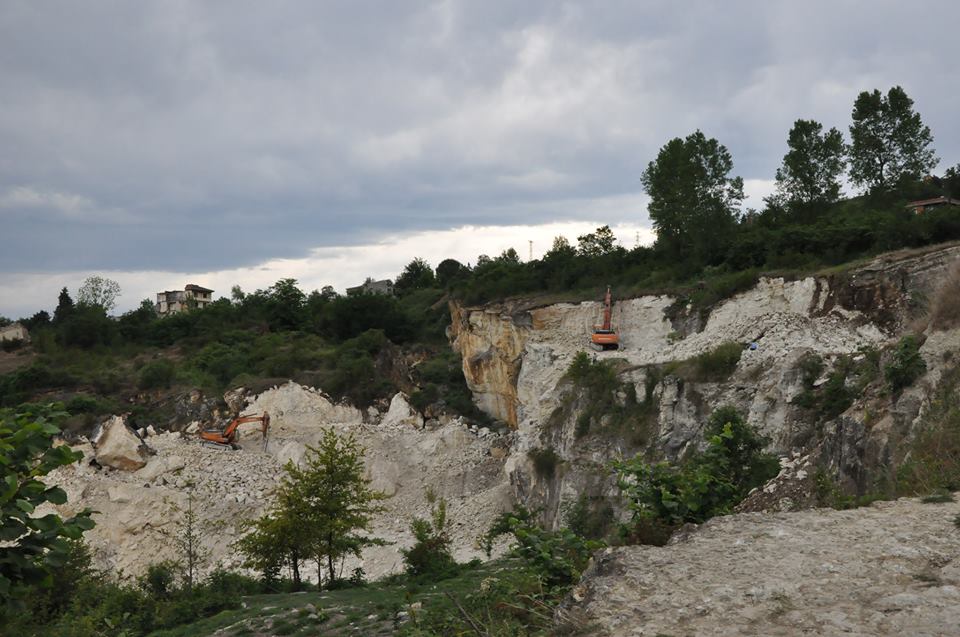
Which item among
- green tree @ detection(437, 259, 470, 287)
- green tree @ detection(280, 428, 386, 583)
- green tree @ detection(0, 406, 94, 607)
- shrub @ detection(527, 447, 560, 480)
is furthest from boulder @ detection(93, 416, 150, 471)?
green tree @ detection(437, 259, 470, 287)

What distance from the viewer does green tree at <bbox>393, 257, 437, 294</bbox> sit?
7750cm

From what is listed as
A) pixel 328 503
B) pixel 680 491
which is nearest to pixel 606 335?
pixel 328 503

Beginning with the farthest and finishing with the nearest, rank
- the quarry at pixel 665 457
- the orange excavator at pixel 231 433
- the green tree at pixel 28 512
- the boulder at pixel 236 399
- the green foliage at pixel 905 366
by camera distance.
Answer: the boulder at pixel 236 399 → the orange excavator at pixel 231 433 → the green foliage at pixel 905 366 → the quarry at pixel 665 457 → the green tree at pixel 28 512

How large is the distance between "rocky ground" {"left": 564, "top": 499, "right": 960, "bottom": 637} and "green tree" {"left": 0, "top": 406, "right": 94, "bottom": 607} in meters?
3.34

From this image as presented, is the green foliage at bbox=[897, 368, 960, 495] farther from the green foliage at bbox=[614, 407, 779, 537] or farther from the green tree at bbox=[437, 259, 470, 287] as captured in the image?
the green tree at bbox=[437, 259, 470, 287]

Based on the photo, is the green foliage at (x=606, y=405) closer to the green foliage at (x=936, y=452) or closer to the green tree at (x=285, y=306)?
the green foliage at (x=936, y=452)

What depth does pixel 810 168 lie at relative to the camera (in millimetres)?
29812

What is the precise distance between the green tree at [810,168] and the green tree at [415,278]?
1936 inches

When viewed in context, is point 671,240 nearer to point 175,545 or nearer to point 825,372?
point 825,372

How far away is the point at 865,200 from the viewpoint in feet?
93.9

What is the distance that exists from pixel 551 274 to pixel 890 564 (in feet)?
104

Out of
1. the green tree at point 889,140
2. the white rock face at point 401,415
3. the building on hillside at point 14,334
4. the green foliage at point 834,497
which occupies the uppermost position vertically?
the green tree at point 889,140

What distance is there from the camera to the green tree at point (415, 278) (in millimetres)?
77500

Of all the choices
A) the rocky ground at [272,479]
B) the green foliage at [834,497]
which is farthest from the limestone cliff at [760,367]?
the rocky ground at [272,479]
